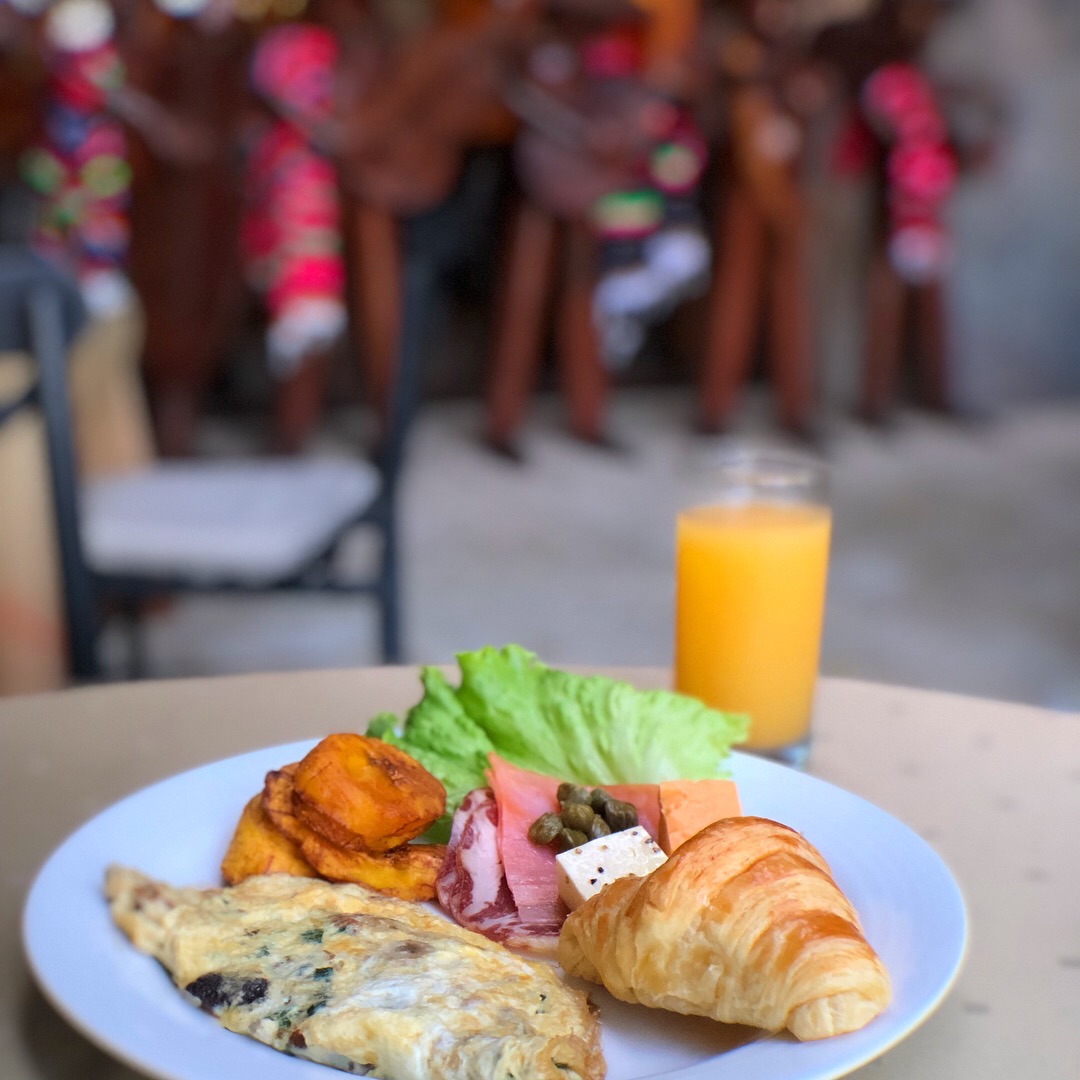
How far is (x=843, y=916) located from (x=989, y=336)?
497 centimetres

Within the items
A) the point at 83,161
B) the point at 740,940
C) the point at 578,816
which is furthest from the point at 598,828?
the point at 83,161

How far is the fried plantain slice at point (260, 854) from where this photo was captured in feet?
1.61

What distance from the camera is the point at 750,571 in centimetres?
73

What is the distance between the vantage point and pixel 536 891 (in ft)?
1.59

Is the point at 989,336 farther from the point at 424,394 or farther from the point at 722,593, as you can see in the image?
the point at 722,593

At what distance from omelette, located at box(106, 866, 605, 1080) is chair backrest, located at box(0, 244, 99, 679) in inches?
32.4

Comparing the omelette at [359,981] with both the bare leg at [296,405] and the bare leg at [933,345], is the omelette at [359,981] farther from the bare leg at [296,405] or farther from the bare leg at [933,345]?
the bare leg at [933,345]

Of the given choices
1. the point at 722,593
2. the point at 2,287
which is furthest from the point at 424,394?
the point at 722,593

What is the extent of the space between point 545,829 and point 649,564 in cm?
242

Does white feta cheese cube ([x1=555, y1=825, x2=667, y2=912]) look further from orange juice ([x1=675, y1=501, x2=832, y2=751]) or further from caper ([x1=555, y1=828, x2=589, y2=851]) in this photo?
orange juice ([x1=675, y1=501, x2=832, y2=751])

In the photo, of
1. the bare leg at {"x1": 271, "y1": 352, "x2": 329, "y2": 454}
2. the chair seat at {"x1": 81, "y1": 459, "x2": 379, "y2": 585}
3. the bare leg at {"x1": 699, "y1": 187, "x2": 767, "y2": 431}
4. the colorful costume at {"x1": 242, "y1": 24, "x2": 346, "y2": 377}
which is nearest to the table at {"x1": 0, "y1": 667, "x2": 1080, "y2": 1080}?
the chair seat at {"x1": 81, "y1": 459, "x2": 379, "y2": 585}

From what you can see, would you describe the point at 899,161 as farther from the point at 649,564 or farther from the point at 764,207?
the point at 649,564

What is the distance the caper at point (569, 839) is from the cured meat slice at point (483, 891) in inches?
1.0

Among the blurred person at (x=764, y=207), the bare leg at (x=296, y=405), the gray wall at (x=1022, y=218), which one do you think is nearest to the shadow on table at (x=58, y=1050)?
the bare leg at (x=296, y=405)
